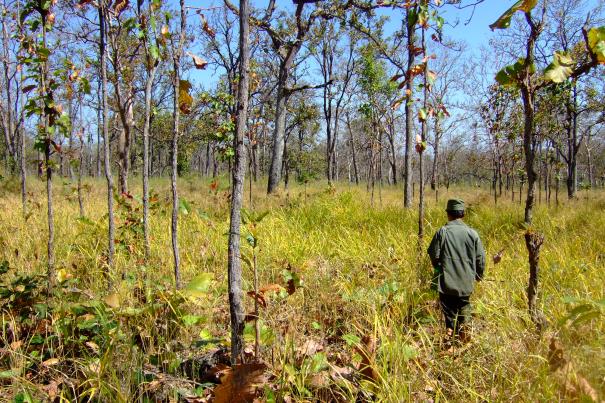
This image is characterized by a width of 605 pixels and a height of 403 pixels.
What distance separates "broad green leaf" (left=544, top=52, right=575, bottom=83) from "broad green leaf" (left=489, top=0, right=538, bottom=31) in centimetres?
31

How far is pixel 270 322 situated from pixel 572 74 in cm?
219

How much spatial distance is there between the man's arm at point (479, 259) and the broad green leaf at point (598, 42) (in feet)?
8.28

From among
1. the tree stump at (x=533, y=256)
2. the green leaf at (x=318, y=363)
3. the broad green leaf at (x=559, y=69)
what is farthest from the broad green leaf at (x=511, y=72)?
the green leaf at (x=318, y=363)

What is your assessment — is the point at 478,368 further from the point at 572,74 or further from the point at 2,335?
the point at 2,335

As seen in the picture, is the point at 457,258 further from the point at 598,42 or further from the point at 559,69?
the point at 598,42

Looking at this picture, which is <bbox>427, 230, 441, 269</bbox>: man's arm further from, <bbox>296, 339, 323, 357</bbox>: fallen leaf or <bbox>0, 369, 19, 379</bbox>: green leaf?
<bbox>0, 369, 19, 379</bbox>: green leaf

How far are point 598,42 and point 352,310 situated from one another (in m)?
2.35

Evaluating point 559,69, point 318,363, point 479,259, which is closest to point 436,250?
point 479,259

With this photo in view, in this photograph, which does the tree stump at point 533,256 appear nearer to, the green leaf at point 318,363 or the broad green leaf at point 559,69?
the broad green leaf at point 559,69

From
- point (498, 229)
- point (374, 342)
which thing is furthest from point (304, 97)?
point (374, 342)

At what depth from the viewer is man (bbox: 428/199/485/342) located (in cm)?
345

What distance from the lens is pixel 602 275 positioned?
356cm

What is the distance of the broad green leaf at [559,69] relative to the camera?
5.07 feet

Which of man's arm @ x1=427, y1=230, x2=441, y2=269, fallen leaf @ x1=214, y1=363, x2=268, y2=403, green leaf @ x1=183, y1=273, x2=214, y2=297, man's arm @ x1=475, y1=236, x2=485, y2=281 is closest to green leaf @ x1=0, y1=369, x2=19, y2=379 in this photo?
green leaf @ x1=183, y1=273, x2=214, y2=297
